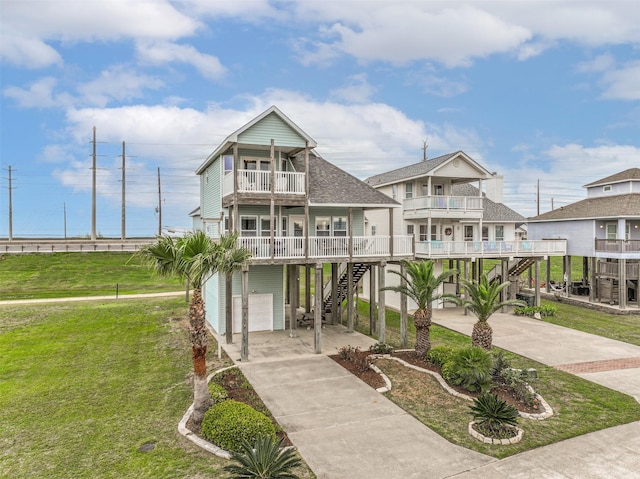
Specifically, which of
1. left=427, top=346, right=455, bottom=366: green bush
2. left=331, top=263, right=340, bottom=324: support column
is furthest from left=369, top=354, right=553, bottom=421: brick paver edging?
left=331, top=263, right=340, bottom=324: support column

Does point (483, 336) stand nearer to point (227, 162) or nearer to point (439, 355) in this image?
point (439, 355)

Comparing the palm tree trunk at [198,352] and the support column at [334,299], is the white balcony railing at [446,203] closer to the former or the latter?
the support column at [334,299]

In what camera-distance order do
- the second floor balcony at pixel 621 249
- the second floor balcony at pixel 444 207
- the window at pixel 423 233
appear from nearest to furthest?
the second floor balcony at pixel 444 207 → the second floor balcony at pixel 621 249 → the window at pixel 423 233

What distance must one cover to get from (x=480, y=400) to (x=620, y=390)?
6156mm

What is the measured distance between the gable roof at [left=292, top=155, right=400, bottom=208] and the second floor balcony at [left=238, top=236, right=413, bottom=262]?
66.5 inches

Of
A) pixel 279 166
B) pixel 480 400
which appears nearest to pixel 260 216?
pixel 279 166

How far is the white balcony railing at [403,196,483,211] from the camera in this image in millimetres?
25891

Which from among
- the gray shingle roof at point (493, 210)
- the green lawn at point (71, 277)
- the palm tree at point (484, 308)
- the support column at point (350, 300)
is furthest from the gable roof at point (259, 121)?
the green lawn at point (71, 277)

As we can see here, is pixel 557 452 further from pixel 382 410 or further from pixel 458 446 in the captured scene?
pixel 382 410

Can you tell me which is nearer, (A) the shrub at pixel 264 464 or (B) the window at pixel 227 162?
(A) the shrub at pixel 264 464

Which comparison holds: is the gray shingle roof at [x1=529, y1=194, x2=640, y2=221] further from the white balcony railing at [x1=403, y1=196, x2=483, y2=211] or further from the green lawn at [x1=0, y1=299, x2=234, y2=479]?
the green lawn at [x1=0, y1=299, x2=234, y2=479]

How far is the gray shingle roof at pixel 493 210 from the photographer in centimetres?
3034

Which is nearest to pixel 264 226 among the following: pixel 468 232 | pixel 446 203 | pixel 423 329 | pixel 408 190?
pixel 423 329

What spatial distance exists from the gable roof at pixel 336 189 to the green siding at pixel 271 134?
8.44 ft
